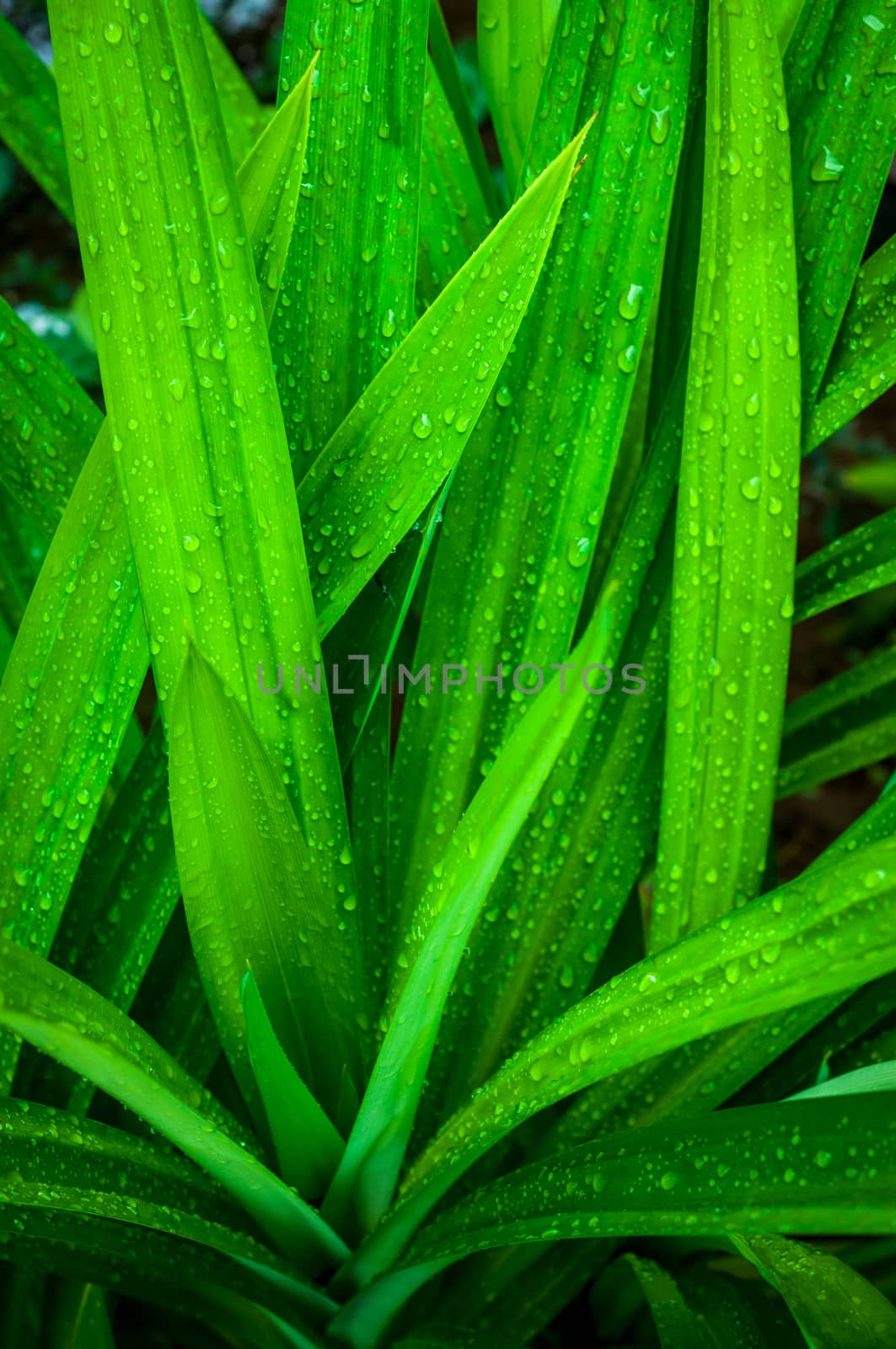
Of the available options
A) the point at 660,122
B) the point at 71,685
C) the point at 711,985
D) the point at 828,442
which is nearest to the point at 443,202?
the point at 660,122

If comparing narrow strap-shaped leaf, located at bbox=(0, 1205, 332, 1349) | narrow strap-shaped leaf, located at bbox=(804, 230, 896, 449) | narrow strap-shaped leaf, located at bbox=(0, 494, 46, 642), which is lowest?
narrow strap-shaped leaf, located at bbox=(0, 1205, 332, 1349)

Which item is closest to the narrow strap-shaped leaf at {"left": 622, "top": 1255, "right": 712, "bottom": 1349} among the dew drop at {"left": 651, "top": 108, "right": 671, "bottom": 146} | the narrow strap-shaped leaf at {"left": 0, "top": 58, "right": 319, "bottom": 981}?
the narrow strap-shaped leaf at {"left": 0, "top": 58, "right": 319, "bottom": 981}

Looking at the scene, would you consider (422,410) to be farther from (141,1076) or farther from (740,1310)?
(740,1310)

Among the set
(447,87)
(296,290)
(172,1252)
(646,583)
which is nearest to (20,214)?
(447,87)

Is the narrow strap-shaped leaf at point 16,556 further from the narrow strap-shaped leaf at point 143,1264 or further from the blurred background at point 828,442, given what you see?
the blurred background at point 828,442

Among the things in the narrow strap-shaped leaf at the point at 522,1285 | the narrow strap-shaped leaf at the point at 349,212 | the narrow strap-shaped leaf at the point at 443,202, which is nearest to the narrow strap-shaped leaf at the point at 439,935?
the narrow strap-shaped leaf at the point at 522,1285

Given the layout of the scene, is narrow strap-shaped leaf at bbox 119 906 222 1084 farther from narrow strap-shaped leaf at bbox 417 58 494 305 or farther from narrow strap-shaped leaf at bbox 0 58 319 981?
narrow strap-shaped leaf at bbox 417 58 494 305
